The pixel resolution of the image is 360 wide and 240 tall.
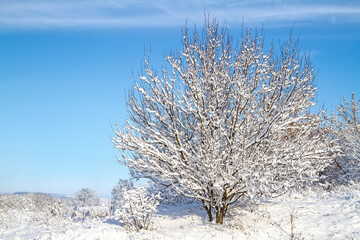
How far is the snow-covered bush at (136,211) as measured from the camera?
31.5 feet

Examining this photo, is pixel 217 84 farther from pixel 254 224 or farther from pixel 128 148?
pixel 254 224

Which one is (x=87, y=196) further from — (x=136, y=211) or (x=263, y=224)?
(x=263, y=224)

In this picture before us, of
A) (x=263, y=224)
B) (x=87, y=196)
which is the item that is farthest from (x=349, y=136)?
(x=87, y=196)

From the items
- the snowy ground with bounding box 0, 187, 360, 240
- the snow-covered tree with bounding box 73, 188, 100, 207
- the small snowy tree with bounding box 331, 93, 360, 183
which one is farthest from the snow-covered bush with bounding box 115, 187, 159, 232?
the snow-covered tree with bounding box 73, 188, 100, 207

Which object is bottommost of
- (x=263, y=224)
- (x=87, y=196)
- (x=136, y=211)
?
(x=263, y=224)

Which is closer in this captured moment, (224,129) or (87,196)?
(224,129)

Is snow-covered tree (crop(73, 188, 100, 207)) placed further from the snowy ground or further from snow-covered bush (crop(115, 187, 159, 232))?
snow-covered bush (crop(115, 187, 159, 232))

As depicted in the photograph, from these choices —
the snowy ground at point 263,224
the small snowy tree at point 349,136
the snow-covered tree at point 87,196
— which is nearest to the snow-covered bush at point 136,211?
the snowy ground at point 263,224

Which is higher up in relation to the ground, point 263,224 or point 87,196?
point 87,196

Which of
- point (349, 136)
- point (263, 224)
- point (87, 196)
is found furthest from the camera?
point (87, 196)

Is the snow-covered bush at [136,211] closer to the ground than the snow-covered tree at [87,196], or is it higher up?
closer to the ground

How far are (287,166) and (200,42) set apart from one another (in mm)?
5289

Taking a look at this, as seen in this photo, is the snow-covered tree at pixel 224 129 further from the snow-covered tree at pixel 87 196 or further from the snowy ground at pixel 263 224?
the snow-covered tree at pixel 87 196

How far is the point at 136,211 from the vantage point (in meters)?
9.54
